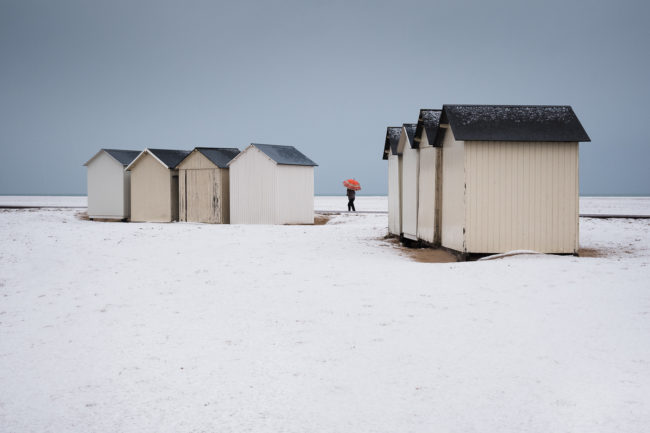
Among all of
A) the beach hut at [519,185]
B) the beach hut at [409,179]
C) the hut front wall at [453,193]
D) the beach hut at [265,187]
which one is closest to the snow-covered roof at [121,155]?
the beach hut at [265,187]

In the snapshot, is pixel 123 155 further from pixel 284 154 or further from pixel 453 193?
pixel 453 193

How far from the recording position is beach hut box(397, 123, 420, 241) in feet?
54.7

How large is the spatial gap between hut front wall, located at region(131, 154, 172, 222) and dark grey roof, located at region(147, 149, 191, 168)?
28cm

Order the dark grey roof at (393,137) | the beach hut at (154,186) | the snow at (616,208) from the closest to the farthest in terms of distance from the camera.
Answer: the dark grey roof at (393,137) < the beach hut at (154,186) < the snow at (616,208)

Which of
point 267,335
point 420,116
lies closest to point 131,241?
point 420,116

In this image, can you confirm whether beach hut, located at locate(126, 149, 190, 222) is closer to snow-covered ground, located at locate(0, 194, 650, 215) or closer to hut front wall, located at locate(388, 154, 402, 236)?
hut front wall, located at locate(388, 154, 402, 236)

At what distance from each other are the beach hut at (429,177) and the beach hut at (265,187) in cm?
954

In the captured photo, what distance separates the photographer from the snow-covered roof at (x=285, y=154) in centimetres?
2486

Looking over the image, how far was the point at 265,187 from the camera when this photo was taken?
2477 centimetres

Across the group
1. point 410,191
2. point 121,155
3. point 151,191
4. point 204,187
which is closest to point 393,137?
point 410,191

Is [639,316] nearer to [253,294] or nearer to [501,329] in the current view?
[501,329]

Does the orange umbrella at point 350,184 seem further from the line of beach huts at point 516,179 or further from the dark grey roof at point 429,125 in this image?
the line of beach huts at point 516,179

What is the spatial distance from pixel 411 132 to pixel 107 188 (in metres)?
18.2

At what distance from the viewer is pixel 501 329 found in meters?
7.43
